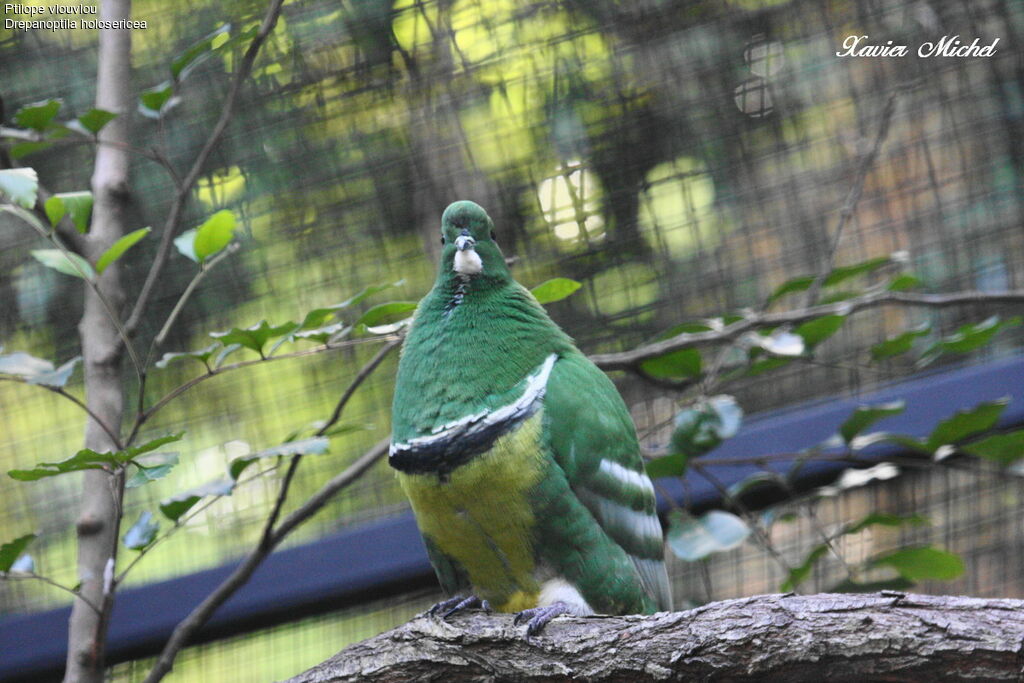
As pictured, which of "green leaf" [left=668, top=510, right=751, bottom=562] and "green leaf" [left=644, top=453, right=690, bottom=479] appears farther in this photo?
"green leaf" [left=644, top=453, right=690, bottom=479]

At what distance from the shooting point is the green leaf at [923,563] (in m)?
1.51

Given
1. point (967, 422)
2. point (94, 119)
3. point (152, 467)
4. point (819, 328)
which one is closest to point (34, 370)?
point (152, 467)

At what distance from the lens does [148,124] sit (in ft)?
6.88

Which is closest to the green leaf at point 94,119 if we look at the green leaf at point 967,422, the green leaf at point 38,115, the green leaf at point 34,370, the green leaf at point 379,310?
the green leaf at point 38,115

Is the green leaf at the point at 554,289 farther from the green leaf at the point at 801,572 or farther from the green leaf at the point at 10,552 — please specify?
the green leaf at the point at 10,552

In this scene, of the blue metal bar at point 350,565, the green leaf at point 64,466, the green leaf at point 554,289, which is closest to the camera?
the green leaf at point 64,466

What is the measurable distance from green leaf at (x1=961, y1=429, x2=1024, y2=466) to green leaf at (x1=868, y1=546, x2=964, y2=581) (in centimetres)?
17

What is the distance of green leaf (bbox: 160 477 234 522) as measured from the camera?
1176mm

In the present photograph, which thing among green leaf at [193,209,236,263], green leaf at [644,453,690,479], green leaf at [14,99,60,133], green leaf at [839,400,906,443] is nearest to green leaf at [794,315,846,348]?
green leaf at [839,400,906,443]

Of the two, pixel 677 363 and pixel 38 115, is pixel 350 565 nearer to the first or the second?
pixel 677 363

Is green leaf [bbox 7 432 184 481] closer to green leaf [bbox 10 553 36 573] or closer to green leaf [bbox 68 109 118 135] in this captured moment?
green leaf [bbox 10 553 36 573]

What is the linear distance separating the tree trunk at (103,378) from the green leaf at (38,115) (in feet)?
0.32

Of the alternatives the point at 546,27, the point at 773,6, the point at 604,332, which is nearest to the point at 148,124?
the point at 546,27

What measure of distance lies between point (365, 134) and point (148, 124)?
19.1 inches
